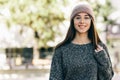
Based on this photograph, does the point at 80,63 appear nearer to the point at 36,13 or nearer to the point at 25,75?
the point at 36,13

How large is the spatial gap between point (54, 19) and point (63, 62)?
1966cm

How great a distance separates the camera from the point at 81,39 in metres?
4.55

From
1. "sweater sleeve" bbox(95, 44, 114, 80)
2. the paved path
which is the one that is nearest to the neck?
"sweater sleeve" bbox(95, 44, 114, 80)

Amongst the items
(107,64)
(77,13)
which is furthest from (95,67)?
(77,13)

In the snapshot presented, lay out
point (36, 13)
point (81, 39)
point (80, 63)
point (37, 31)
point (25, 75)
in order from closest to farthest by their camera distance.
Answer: point (80, 63), point (81, 39), point (36, 13), point (37, 31), point (25, 75)

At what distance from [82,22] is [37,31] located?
20.2 m

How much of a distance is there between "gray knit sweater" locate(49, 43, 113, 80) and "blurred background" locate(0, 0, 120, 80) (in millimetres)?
18635

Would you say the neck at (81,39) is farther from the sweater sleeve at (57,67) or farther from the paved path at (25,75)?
the paved path at (25,75)

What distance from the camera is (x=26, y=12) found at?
23.3 meters

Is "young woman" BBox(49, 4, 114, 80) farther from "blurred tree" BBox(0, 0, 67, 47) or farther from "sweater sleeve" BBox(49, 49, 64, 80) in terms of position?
"blurred tree" BBox(0, 0, 67, 47)

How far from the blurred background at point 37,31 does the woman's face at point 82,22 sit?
61.1 ft

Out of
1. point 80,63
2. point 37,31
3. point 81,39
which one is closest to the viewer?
point 80,63

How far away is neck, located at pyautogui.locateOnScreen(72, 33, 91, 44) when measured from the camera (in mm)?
4535

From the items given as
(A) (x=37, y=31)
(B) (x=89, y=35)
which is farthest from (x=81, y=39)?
(A) (x=37, y=31)
